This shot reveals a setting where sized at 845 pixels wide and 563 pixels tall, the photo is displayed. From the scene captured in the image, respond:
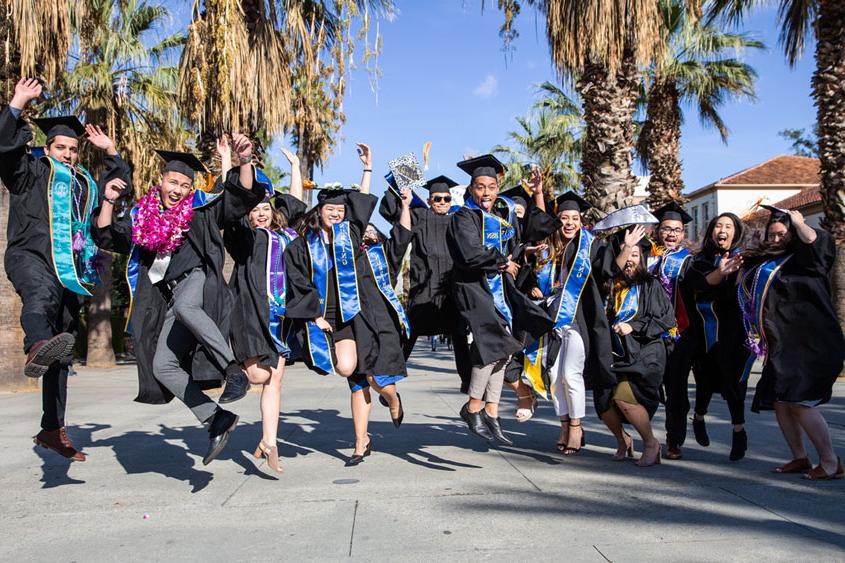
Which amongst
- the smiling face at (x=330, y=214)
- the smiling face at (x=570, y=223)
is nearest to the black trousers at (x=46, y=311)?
the smiling face at (x=330, y=214)

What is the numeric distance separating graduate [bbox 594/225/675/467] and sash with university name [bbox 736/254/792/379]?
0.53 metres

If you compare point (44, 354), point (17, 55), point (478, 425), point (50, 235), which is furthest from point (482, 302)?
point (17, 55)

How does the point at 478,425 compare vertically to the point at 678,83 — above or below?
below

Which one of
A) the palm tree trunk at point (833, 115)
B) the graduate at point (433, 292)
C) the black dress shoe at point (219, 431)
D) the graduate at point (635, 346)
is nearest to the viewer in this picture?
the black dress shoe at point (219, 431)

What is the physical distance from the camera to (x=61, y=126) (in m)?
5.54

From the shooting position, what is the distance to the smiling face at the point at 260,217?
6027 mm

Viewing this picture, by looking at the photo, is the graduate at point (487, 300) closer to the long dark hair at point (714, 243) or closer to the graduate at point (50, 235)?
the long dark hair at point (714, 243)

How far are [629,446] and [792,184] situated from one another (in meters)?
54.8

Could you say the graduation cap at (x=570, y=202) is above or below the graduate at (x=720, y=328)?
above

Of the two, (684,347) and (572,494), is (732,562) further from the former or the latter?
(684,347)

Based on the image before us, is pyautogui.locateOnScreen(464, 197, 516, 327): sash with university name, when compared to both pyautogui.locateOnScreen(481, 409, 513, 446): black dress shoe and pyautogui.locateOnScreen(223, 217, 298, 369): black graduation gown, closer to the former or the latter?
pyautogui.locateOnScreen(481, 409, 513, 446): black dress shoe

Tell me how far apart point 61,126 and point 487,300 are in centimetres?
A: 329

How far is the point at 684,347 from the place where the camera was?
612cm

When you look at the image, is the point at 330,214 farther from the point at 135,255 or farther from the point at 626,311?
the point at 626,311
